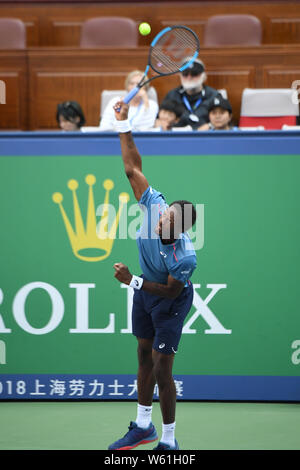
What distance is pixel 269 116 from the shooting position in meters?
7.66

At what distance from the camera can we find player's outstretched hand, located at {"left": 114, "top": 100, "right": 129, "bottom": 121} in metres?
3.94

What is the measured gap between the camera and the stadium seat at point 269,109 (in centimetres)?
762

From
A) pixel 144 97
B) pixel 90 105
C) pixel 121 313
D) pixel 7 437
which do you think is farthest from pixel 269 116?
pixel 7 437

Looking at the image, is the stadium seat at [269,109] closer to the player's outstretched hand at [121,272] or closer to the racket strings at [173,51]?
the racket strings at [173,51]

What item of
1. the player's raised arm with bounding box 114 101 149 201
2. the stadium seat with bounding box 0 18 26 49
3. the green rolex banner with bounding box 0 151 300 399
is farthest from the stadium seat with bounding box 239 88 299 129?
the player's raised arm with bounding box 114 101 149 201

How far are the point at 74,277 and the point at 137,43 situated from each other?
4.95 meters

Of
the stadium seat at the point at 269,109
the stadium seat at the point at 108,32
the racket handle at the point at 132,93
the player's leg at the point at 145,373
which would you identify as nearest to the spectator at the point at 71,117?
the stadium seat at the point at 269,109

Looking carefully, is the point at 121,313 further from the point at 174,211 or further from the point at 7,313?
the point at 174,211

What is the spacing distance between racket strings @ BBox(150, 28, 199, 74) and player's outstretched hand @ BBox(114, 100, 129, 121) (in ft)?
1.46

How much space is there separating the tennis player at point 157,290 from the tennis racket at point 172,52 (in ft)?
1.69

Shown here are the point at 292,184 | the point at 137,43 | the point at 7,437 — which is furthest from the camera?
the point at 137,43

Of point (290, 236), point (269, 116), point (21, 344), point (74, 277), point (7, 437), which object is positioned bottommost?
point (7, 437)

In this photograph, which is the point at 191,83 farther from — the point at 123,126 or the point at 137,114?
the point at 123,126

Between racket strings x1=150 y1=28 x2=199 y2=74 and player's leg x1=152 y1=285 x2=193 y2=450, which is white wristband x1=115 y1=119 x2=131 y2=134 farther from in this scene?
player's leg x1=152 y1=285 x2=193 y2=450
